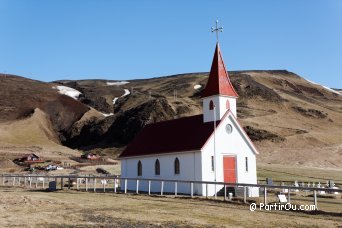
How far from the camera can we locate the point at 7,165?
8906 cm

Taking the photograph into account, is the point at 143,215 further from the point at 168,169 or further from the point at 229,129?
the point at 229,129

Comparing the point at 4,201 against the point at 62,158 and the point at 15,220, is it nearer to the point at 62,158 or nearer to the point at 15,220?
the point at 15,220

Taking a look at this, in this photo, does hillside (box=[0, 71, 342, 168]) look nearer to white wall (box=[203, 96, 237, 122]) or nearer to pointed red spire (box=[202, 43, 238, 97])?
pointed red spire (box=[202, 43, 238, 97])

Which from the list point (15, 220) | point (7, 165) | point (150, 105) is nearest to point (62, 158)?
point (7, 165)

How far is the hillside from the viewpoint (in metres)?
105

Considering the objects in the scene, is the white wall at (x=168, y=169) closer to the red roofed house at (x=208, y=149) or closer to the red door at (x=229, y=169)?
the red roofed house at (x=208, y=149)

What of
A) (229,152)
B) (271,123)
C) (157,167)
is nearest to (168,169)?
(157,167)

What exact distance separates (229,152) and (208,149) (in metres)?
2.25

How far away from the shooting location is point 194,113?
140 m

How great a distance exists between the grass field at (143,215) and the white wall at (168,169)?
34.5 ft

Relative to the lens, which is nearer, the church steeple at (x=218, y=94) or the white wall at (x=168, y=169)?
the white wall at (x=168, y=169)

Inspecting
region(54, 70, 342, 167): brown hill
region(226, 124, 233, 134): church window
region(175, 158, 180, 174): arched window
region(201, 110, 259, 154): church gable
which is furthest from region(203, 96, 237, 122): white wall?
region(54, 70, 342, 167): brown hill

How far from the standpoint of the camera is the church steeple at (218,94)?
40.8 meters

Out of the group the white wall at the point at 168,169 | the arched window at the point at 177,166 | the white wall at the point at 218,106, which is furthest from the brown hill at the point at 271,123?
the arched window at the point at 177,166
